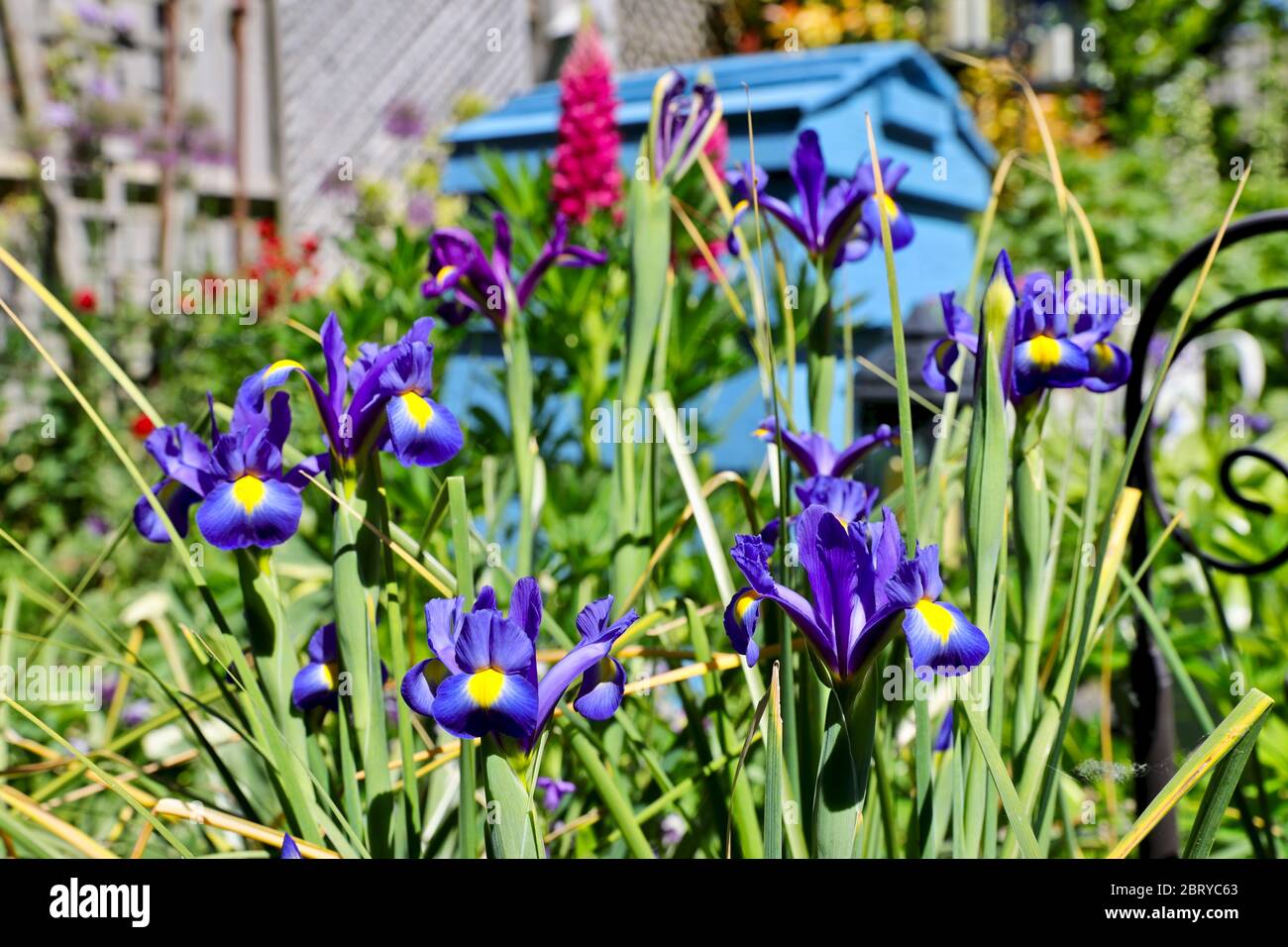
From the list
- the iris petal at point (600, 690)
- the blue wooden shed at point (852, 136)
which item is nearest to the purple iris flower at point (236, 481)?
the iris petal at point (600, 690)

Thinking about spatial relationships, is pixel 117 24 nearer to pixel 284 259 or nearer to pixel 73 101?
pixel 73 101

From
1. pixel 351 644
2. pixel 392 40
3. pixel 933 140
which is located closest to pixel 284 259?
pixel 933 140

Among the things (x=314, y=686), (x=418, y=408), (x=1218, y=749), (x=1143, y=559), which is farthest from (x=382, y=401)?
(x=1143, y=559)

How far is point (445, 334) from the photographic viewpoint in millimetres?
1824

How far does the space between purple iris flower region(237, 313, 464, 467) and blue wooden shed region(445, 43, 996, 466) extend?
167 cm

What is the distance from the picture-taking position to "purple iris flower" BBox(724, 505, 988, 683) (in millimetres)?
639

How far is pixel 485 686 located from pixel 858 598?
22cm

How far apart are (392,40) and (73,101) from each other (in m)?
2.05

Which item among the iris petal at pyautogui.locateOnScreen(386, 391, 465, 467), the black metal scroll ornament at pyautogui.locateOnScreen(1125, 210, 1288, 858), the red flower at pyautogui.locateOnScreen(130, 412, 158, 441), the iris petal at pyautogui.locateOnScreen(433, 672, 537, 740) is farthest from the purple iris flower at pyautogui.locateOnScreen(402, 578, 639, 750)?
the red flower at pyautogui.locateOnScreen(130, 412, 158, 441)

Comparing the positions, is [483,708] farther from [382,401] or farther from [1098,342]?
[1098,342]

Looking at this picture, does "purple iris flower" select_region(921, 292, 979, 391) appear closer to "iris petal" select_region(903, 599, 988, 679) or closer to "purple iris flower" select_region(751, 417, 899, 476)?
"purple iris flower" select_region(751, 417, 899, 476)

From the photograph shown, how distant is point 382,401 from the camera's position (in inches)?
30.9

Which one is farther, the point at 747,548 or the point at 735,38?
the point at 735,38
